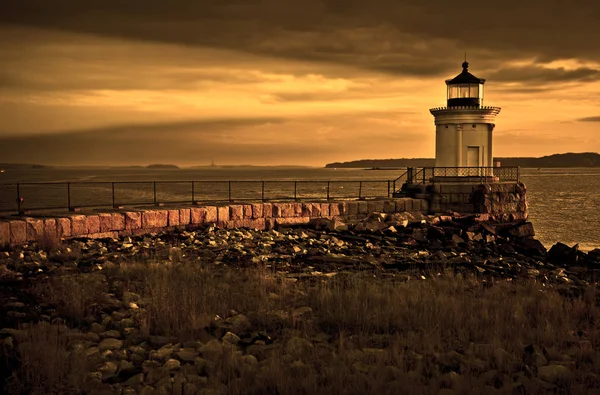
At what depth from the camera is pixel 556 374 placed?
5.78 m

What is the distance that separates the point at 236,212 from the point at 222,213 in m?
0.58

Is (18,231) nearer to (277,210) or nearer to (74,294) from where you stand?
(74,294)

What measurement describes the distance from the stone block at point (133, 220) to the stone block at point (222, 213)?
287 centimetres

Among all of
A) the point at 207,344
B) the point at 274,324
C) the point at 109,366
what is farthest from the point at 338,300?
the point at 109,366

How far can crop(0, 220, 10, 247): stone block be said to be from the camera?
1326 cm

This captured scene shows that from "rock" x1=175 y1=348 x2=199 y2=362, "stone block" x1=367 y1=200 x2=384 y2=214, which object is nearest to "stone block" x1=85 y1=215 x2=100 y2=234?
"rock" x1=175 y1=348 x2=199 y2=362

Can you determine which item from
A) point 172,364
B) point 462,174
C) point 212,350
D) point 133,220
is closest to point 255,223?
point 133,220

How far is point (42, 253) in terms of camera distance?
39.7 feet

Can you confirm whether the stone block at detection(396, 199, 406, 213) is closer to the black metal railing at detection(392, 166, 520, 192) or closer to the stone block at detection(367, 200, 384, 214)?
the stone block at detection(367, 200, 384, 214)

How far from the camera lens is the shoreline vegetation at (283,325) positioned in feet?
18.6

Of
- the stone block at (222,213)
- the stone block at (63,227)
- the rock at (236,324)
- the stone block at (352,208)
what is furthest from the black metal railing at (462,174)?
the rock at (236,324)

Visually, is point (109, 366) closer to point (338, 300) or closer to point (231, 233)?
point (338, 300)

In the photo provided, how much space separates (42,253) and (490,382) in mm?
9612

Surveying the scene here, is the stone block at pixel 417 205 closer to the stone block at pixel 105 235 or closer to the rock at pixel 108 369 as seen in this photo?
the stone block at pixel 105 235
